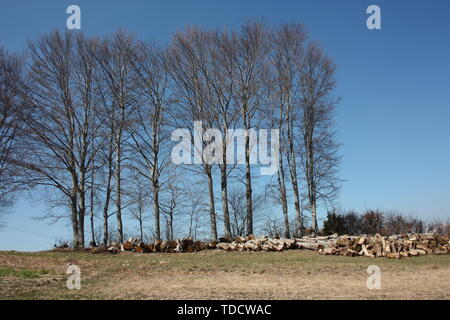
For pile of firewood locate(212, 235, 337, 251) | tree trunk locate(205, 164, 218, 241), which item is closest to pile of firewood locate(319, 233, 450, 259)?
pile of firewood locate(212, 235, 337, 251)

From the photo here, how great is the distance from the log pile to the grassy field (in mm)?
1565

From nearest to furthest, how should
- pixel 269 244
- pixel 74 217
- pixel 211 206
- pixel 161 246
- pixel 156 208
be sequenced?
pixel 269 244
pixel 161 246
pixel 74 217
pixel 211 206
pixel 156 208

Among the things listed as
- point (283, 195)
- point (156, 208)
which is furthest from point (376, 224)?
point (156, 208)

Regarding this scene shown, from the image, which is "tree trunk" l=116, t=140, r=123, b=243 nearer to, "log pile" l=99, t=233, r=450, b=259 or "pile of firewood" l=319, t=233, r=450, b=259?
"log pile" l=99, t=233, r=450, b=259

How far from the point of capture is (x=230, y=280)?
33.6 feet

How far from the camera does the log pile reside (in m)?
16.7

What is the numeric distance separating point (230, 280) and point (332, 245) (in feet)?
29.5

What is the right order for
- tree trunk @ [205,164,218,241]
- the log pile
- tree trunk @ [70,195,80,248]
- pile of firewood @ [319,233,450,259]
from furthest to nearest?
1. tree trunk @ [205,164,218,241]
2. tree trunk @ [70,195,80,248]
3. the log pile
4. pile of firewood @ [319,233,450,259]

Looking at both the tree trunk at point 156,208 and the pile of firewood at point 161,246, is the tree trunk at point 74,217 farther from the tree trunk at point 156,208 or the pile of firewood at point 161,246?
the tree trunk at point 156,208

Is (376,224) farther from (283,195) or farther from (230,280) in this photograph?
(230,280)

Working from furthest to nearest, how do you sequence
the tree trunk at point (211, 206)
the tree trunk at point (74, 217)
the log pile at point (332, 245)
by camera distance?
the tree trunk at point (211, 206)
the tree trunk at point (74, 217)
the log pile at point (332, 245)

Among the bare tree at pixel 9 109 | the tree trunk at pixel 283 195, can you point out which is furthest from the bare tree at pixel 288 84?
the bare tree at pixel 9 109

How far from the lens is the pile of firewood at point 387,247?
53.8ft

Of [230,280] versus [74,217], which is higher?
[74,217]
